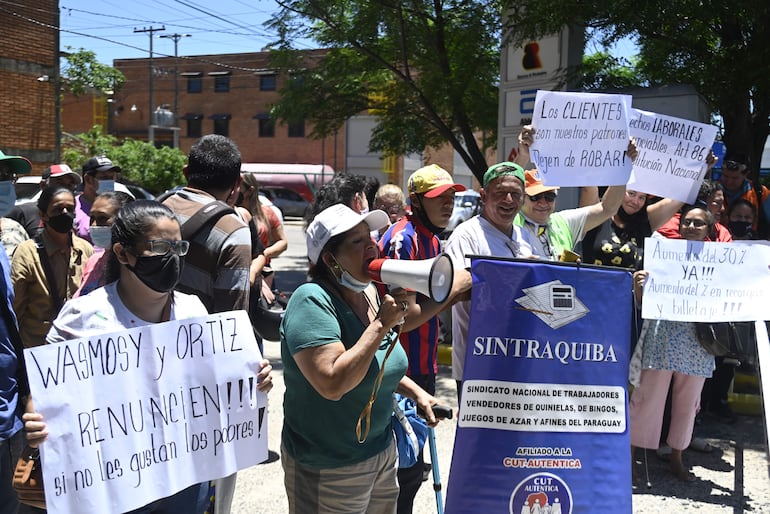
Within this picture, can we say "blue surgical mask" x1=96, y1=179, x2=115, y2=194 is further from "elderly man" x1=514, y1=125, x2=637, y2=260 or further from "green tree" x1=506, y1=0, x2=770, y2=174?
"green tree" x1=506, y1=0, x2=770, y2=174

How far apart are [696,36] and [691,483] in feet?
18.5

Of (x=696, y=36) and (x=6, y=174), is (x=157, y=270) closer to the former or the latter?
(x=6, y=174)

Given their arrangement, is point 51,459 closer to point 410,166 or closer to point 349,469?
point 349,469

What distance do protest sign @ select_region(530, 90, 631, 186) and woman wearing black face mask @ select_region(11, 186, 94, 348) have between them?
290 cm

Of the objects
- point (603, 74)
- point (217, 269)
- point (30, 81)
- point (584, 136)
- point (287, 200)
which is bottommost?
point (287, 200)

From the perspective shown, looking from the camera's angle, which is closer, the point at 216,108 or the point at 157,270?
the point at 157,270

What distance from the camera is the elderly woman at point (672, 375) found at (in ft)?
17.2

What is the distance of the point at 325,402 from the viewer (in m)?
2.73

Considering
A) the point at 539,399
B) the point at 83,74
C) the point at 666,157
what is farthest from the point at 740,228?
the point at 83,74

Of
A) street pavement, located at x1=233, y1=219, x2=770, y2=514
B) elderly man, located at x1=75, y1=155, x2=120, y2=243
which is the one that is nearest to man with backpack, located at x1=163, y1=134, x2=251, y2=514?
street pavement, located at x1=233, y1=219, x2=770, y2=514

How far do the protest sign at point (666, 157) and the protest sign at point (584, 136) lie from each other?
21 centimetres

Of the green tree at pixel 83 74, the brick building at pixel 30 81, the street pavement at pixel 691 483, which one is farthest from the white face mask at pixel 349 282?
the green tree at pixel 83 74

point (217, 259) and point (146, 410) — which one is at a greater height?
point (217, 259)

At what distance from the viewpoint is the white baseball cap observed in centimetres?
267
